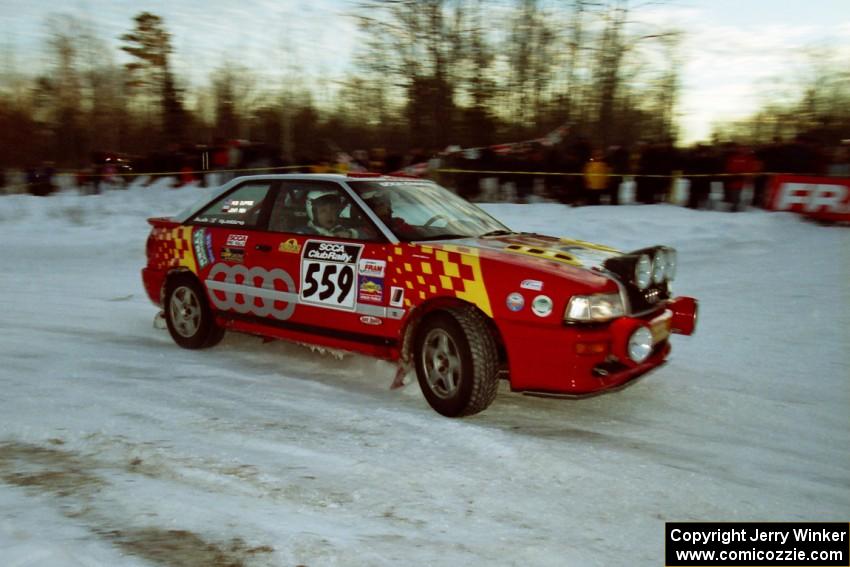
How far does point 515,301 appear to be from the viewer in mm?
4168

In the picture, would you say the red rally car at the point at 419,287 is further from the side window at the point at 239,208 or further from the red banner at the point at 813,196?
the red banner at the point at 813,196

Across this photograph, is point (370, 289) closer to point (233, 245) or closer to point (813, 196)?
point (233, 245)

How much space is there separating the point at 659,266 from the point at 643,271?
0.95 ft

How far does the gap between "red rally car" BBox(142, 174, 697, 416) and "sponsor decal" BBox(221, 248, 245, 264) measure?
0.04ft

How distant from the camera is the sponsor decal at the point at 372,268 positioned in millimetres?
4734

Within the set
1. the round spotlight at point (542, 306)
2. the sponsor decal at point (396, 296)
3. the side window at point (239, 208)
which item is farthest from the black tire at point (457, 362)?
the side window at point (239, 208)

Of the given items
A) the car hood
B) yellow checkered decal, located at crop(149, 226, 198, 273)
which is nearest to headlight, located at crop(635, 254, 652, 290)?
the car hood

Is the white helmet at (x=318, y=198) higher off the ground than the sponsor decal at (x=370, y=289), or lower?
higher

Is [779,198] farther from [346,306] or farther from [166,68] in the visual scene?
[166,68]

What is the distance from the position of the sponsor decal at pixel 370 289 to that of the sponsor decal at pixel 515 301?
926 millimetres

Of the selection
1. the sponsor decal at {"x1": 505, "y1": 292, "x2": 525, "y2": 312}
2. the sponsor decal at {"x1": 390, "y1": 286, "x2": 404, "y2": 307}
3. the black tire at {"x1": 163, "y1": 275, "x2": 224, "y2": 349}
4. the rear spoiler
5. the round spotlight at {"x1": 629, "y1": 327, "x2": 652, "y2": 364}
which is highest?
the rear spoiler

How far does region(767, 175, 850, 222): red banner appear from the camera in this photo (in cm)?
1170

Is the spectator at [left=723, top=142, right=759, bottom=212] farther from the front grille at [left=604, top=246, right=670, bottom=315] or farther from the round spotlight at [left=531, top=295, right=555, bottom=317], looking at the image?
the round spotlight at [left=531, top=295, right=555, bottom=317]

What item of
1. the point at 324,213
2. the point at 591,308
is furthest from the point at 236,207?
the point at 591,308
